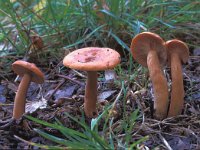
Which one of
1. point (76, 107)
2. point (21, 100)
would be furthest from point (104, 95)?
point (21, 100)

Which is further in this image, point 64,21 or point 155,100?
point 64,21

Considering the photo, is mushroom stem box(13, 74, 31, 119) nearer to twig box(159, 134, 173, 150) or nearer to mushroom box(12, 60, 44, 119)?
mushroom box(12, 60, 44, 119)

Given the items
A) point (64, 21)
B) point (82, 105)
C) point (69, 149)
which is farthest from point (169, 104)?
point (64, 21)

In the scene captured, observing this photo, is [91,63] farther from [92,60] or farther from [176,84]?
[176,84]

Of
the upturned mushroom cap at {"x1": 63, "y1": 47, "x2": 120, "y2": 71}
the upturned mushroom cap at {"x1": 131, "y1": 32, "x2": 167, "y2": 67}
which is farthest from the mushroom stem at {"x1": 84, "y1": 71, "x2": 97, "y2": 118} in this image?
the upturned mushroom cap at {"x1": 131, "y1": 32, "x2": 167, "y2": 67}

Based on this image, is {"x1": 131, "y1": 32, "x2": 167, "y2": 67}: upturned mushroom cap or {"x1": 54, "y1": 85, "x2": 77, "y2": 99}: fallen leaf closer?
{"x1": 131, "y1": 32, "x2": 167, "y2": 67}: upturned mushroom cap

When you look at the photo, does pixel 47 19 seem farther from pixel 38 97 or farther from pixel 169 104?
pixel 169 104

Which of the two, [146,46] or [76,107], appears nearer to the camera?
[146,46]
